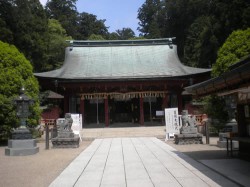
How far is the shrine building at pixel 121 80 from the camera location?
2567cm

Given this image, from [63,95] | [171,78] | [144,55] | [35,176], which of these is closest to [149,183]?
[35,176]

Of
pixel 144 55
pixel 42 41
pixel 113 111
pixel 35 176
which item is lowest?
pixel 35 176

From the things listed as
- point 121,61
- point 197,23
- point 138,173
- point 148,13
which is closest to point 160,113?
point 121,61

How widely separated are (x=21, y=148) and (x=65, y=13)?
217 feet

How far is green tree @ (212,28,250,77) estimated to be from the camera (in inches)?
676

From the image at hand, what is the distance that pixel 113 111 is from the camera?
96.2ft

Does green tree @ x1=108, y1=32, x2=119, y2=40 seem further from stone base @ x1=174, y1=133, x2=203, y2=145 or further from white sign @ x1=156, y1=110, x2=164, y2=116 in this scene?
stone base @ x1=174, y1=133, x2=203, y2=145

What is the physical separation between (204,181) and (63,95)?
2202 centimetres

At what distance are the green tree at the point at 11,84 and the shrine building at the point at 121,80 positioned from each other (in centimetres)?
779

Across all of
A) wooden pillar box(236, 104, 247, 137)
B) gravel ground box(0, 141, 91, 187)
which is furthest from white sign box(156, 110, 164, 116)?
wooden pillar box(236, 104, 247, 137)

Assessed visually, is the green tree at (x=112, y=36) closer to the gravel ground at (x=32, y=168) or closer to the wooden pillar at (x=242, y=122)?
the gravel ground at (x=32, y=168)

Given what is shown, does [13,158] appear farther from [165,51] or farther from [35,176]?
[165,51]

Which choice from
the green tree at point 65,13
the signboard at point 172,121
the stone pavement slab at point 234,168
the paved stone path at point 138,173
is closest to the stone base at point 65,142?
the paved stone path at point 138,173

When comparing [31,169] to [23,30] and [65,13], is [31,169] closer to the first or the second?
[23,30]
